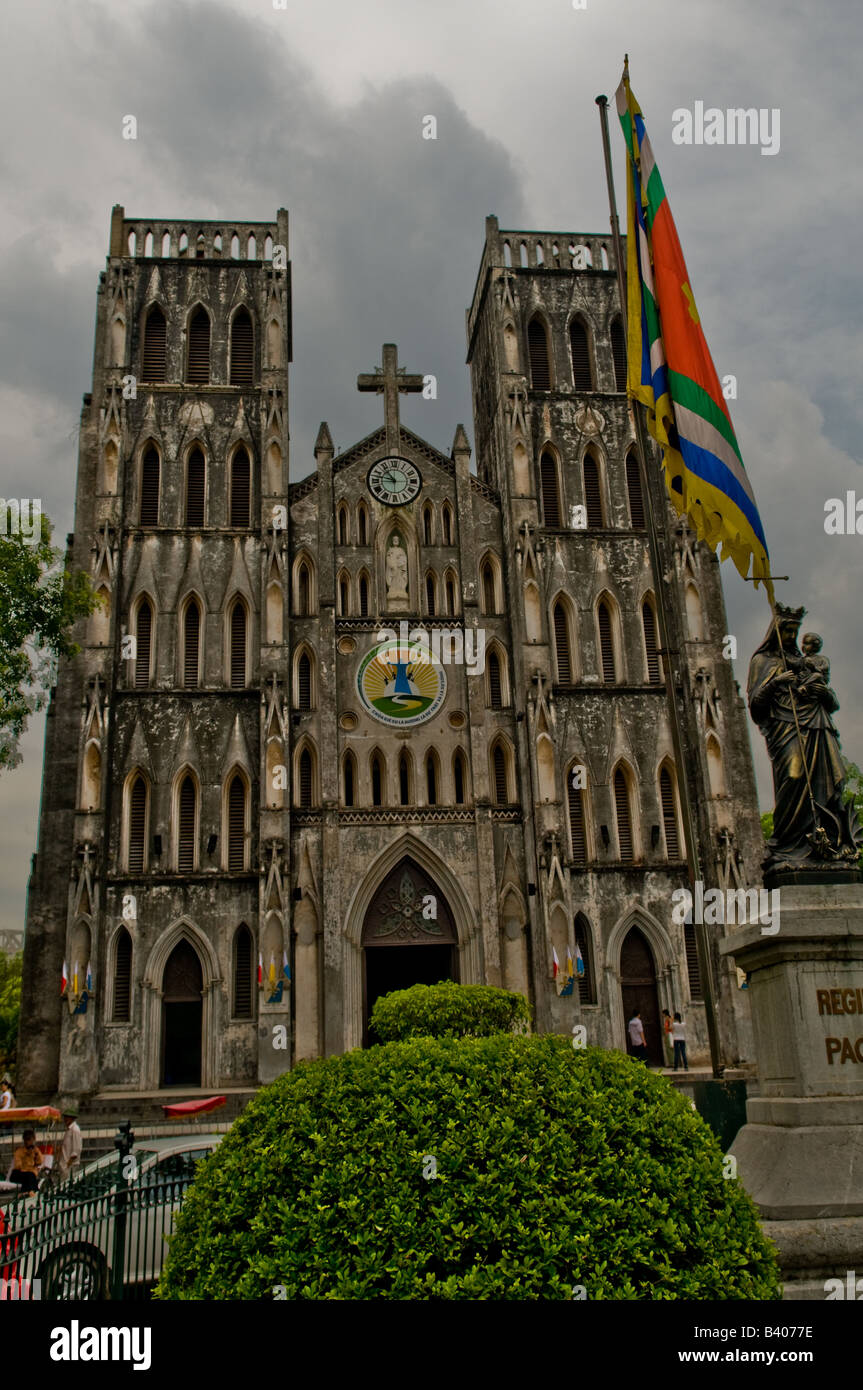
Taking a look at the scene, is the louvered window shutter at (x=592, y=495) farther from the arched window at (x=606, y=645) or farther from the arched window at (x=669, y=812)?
the arched window at (x=669, y=812)

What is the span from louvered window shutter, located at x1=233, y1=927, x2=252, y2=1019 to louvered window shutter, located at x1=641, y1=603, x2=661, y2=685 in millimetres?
12628

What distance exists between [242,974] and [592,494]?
53.8 ft

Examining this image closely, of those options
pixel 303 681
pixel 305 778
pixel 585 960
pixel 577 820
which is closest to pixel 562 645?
pixel 577 820

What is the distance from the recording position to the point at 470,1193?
481cm

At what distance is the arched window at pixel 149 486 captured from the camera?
30.5 m

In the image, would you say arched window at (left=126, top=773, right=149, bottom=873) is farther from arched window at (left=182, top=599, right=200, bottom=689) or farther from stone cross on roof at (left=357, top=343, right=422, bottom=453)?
stone cross on roof at (left=357, top=343, right=422, bottom=453)

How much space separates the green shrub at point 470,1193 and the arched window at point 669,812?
2318cm

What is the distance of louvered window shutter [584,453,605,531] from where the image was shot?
31.3m

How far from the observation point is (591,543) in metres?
30.8

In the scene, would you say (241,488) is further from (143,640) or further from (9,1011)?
(9,1011)

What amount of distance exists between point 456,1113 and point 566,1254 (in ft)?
2.64

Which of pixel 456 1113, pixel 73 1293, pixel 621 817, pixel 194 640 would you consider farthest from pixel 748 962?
pixel 194 640

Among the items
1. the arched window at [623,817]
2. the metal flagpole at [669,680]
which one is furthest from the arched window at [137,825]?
the metal flagpole at [669,680]

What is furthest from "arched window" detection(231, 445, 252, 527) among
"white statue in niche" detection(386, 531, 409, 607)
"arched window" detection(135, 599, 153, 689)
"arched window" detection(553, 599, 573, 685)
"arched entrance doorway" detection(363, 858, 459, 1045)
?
"arched entrance doorway" detection(363, 858, 459, 1045)
